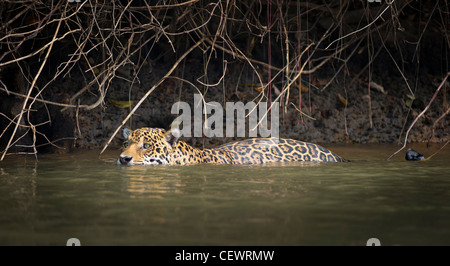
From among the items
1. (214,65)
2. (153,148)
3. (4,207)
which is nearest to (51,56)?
(214,65)

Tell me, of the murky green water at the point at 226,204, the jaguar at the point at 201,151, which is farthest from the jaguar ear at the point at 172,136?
the murky green water at the point at 226,204

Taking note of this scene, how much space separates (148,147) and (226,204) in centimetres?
→ 255

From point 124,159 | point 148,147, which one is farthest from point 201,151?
point 124,159

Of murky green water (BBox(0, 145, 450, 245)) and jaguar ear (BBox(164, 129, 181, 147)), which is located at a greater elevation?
jaguar ear (BBox(164, 129, 181, 147))

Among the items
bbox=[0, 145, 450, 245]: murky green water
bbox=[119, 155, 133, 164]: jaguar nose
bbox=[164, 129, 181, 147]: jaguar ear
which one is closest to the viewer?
bbox=[0, 145, 450, 245]: murky green water

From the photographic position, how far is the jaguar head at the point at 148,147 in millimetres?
6160

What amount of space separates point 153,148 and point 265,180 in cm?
162

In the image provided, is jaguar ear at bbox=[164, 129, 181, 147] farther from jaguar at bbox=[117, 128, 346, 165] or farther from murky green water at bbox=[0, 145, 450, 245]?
murky green water at bbox=[0, 145, 450, 245]

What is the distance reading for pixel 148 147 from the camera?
6285 millimetres

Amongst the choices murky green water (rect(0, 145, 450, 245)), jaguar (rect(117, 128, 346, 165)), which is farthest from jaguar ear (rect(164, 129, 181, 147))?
murky green water (rect(0, 145, 450, 245))

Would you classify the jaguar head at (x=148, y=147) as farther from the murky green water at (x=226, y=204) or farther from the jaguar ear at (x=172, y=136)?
the murky green water at (x=226, y=204)

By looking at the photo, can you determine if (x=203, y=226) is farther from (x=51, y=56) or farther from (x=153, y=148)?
(x=51, y=56)

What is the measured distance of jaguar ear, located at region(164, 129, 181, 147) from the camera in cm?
640

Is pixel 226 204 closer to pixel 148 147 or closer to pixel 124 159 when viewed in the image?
pixel 124 159
